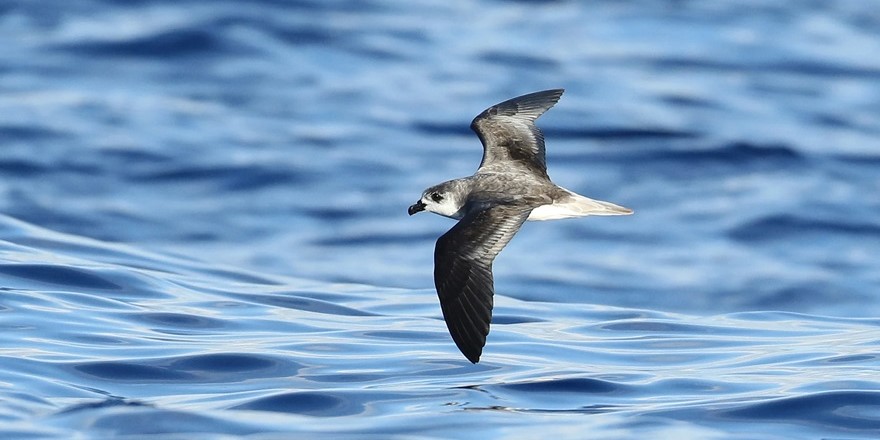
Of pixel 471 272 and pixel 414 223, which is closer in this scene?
pixel 471 272

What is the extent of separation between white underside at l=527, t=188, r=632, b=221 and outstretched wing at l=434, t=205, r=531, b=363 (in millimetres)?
372

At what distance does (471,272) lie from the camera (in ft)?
22.9

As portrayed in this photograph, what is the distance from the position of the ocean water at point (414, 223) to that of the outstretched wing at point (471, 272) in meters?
0.31

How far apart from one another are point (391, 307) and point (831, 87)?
11722mm

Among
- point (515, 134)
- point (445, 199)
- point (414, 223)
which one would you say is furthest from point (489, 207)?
point (414, 223)

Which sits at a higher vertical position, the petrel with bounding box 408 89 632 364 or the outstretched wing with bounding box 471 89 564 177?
the outstretched wing with bounding box 471 89 564 177

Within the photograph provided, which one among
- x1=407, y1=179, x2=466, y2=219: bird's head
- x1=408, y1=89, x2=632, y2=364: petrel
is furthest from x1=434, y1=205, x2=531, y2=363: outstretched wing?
x1=407, y1=179, x2=466, y2=219: bird's head

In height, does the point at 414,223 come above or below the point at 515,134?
above

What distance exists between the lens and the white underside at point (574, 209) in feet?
25.7

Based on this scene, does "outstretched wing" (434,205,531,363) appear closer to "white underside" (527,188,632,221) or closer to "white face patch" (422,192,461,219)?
"white underside" (527,188,632,221)

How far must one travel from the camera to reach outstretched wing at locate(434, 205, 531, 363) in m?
6.72

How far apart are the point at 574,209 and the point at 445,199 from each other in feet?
2.47

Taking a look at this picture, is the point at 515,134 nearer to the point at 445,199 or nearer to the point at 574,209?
the point at 445,199

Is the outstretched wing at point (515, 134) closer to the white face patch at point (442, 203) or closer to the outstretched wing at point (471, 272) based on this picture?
the white face patch at point (442, 203)
